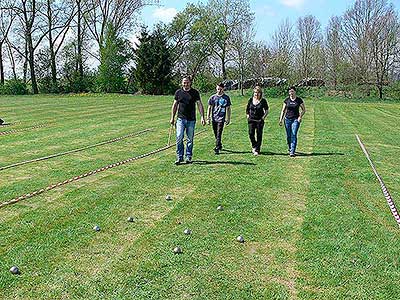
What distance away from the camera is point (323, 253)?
5.04m

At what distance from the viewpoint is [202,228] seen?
5809mm

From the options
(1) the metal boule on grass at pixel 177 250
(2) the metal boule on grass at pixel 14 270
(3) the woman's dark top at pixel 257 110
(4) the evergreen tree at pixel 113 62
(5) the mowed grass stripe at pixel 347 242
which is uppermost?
(4) the evergreen tree at pixel 113 62

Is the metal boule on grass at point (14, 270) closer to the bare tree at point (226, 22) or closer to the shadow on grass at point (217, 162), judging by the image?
the shadow on grass at point (217, 162)

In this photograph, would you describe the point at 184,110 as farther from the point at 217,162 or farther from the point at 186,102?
the point at 217,162

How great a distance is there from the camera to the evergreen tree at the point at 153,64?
4322 cm

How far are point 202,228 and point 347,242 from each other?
66.2 inches

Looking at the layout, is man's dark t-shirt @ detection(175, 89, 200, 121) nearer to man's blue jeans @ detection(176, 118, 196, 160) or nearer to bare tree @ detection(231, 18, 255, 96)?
man's blue jeans @ detection(176, 118, 196, 160)

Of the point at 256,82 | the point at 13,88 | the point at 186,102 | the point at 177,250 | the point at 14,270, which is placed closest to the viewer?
the point at 14,270

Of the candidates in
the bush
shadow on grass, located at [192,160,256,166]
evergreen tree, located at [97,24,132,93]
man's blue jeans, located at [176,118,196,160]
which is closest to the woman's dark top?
shadow on grass, located at [192,160,256,166]

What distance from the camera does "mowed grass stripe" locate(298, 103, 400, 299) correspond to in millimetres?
4297

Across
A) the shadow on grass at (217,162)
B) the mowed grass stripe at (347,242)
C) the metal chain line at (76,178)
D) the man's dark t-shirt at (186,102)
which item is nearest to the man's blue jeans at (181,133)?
the man's dark t-shirt at (186,102)

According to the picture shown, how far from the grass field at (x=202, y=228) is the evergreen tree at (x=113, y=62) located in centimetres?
3519

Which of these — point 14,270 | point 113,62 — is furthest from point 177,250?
point 113,62

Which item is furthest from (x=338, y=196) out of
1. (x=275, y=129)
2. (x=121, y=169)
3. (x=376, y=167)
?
(x=275, y=129)
